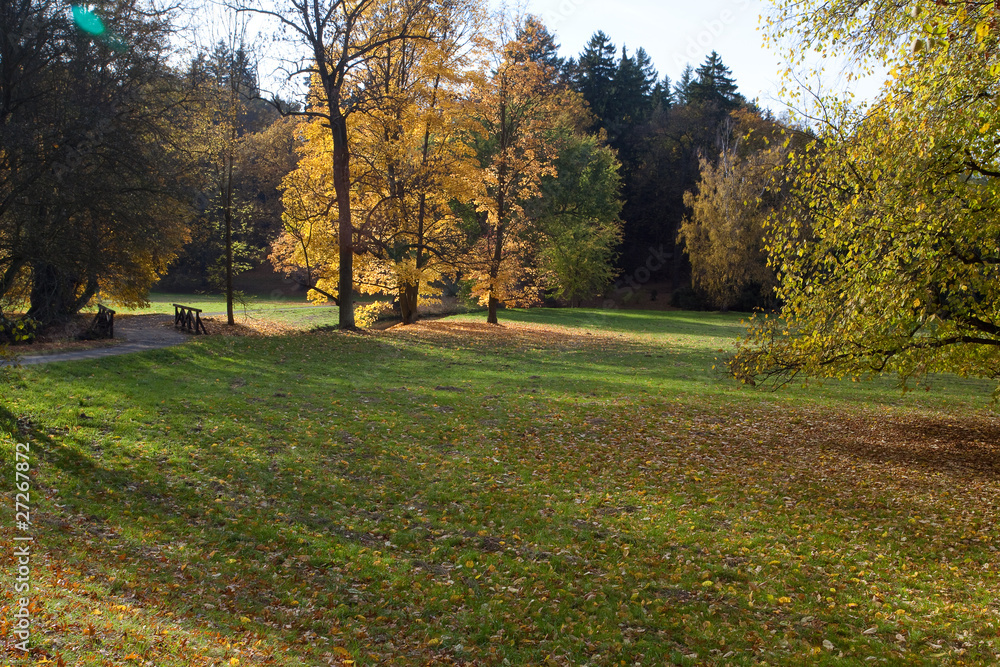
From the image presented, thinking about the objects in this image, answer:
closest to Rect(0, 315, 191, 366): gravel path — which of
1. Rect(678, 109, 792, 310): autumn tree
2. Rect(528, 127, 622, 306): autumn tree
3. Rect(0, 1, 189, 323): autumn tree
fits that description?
Rect(0, 1, 189, 323): autumn tree

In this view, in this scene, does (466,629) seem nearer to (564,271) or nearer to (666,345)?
(666,345)

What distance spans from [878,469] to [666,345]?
1834cm

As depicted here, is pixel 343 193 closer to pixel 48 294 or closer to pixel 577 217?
pixel 48 294

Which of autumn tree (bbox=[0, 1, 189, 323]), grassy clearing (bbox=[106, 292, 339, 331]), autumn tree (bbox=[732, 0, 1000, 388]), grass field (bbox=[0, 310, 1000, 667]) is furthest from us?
grassy clearing (bbox=[106, 292, 339, 331])

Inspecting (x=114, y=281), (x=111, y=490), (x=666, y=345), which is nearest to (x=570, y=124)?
(x=666, y=345)

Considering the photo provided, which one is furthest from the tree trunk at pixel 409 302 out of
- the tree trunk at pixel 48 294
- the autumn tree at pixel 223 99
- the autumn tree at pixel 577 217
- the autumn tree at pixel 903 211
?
the autumn tree at pixel 903 211

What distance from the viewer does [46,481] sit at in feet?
25.1

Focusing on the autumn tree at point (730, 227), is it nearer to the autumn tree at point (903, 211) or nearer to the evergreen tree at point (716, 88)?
the evergreen tree at point (716, 88)

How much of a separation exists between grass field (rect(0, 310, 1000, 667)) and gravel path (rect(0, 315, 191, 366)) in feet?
3.07

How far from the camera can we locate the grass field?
5699 mm

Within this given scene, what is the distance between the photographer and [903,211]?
8.54 meters

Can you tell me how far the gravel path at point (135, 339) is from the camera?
548 inches

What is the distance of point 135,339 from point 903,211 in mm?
19473

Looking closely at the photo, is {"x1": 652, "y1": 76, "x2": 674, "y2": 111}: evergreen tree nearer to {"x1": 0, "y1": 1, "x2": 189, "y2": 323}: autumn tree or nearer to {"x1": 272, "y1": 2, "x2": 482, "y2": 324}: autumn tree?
{"x1": 272, "y1": 2, "x2": 482, "y2": 324}: autumn tree
